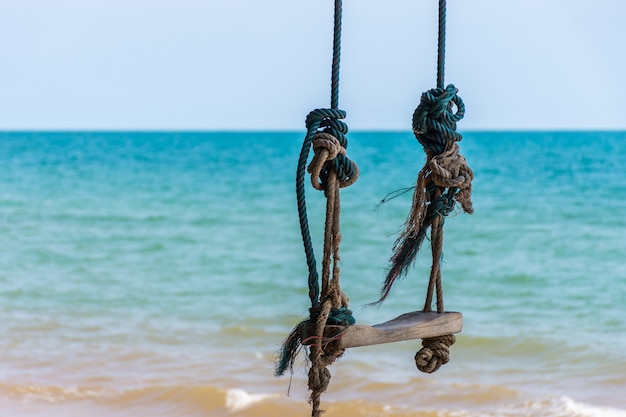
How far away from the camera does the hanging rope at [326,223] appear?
1703 mm

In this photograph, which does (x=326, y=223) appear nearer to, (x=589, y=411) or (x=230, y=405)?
(x=230, y=405)

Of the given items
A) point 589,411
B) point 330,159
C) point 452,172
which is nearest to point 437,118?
point 452,172

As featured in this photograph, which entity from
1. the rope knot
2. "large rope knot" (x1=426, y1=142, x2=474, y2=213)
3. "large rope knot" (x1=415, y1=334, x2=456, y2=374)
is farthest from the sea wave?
the rope knot

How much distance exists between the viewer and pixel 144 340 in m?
5.38

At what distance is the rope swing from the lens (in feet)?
5.60

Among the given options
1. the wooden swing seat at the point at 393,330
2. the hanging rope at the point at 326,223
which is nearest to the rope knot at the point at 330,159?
the hanging rope at the point at 326,223

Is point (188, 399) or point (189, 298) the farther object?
point (189, 298)

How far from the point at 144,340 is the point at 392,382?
1678 mm

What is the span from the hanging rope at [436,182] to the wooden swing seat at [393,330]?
4cm

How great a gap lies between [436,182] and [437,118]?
13 cm

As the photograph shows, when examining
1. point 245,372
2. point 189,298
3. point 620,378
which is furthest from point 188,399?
point 189,298

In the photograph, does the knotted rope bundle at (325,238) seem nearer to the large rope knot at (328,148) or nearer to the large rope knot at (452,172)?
the large rope knot at (328,148)

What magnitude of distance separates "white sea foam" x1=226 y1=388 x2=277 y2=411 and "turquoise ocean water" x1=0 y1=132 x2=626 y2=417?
13 millimetres

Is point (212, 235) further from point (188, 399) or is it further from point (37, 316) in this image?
point (188, 399)
